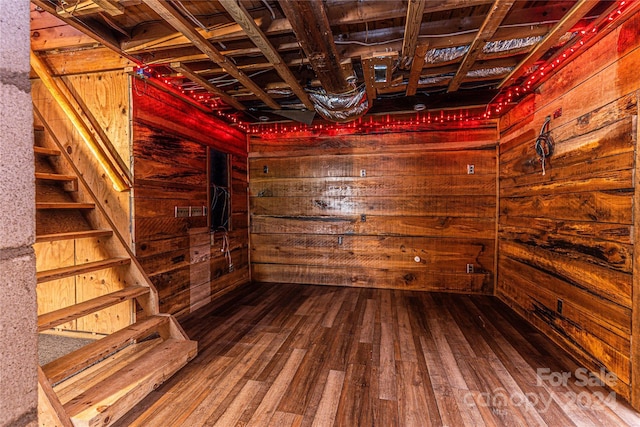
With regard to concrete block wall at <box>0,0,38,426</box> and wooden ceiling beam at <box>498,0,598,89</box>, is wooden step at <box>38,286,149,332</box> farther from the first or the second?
wooden ceiling beam at <box>498,0,598,89</box>

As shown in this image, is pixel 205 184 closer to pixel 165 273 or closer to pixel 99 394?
pixel 165 273

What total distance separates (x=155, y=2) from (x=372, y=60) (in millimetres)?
1484

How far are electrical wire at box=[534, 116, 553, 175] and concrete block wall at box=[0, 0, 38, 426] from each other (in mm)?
3380

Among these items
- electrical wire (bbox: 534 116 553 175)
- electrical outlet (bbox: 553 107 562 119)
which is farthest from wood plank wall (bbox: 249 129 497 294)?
electrical outlet (bbox: 553 107 562 119)

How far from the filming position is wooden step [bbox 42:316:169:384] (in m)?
1.55

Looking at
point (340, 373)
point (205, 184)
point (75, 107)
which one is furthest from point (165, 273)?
point (340, 373)

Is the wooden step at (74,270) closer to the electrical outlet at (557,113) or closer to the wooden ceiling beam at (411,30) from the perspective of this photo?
→ the wooden ceiling beam at (411,30)

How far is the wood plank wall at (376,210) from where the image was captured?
3.91m

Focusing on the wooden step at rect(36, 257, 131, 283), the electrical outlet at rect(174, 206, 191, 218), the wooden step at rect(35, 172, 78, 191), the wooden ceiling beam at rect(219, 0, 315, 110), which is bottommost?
the wooden step at rect(36, 257, 131, 283)

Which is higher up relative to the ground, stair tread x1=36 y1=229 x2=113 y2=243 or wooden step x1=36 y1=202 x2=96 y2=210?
wooden step x1=36 y1=202 x2=96 y2=210

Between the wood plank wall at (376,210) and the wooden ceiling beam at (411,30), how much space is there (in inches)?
73.3

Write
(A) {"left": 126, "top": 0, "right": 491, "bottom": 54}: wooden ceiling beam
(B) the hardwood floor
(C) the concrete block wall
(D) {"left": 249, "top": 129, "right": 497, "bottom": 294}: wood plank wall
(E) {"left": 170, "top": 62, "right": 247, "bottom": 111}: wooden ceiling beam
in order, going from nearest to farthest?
(C) the concrete block wall, (B) the hardwood floor, (A) {"left": 126, "top": 0, "right": 491, "bottom": 54}: wooden ceiling beam, (E) {"left": 170, "top": 62, "right": 247, "bottom": 111}: wooden ceiling beam, (D) {"left": 249, "top": 129, "right": 497, "bottom": 294}: wood plank wall

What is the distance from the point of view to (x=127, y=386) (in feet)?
5.71

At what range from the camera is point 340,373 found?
2.05 meters
